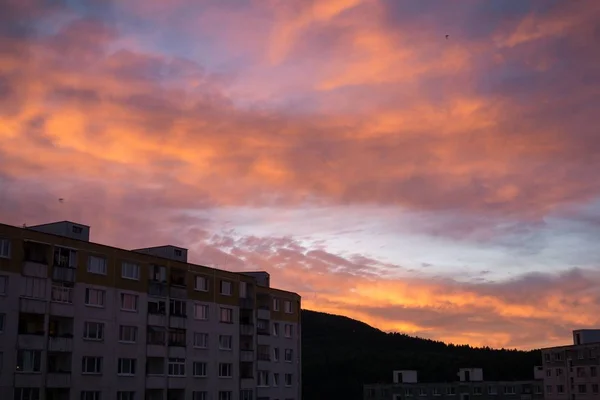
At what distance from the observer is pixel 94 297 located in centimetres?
7600

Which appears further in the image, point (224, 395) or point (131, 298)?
point (224, 395)

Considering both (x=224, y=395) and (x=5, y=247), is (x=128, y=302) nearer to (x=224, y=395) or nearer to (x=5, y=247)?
(x=5, y=247)

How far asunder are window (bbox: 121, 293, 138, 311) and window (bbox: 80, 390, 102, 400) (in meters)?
8.84

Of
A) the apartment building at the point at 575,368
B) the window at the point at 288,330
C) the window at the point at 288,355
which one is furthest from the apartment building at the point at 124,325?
the apartment building at the point at 575,368

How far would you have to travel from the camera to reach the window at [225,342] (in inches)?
3652

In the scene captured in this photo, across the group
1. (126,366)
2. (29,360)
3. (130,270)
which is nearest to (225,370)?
(126,366)

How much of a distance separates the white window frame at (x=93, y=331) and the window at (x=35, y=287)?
5.64m

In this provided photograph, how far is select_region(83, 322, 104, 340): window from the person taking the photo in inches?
2936

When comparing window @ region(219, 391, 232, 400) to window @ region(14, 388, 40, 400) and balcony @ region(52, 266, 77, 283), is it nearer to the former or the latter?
balcony @ region(52, 266, 77, 283)

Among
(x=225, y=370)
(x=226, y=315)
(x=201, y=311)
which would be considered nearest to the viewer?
(x=201, y=311)

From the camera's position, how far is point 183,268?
8806 centimetres

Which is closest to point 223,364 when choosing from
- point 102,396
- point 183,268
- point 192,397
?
point 192,397

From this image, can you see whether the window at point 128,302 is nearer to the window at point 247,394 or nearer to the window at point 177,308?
the window at point 177,308

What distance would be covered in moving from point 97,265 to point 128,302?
222 inches
